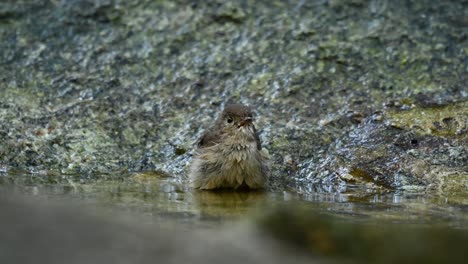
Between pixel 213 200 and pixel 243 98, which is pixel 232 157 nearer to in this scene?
pixel 213 200

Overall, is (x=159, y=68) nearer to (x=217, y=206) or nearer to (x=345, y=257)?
(x=217, y=206)

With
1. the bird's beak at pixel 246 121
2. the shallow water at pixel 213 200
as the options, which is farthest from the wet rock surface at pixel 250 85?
the bird's beak at pixel 246 121

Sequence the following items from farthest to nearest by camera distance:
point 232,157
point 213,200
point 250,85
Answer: point 250,85
point 232,157
point 213,200

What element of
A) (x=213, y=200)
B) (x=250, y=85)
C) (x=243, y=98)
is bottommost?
(x=213, y=200)

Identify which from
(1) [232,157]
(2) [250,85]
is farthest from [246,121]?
(2) [250,85]

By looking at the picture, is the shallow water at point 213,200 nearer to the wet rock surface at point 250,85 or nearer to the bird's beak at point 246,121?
the wet rock surface at point 250,85

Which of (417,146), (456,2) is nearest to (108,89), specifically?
(417,146)
